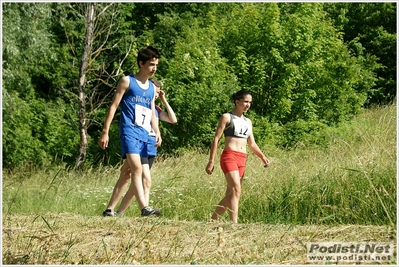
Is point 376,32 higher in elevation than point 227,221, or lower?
higher

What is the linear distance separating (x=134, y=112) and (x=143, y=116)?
115 mm

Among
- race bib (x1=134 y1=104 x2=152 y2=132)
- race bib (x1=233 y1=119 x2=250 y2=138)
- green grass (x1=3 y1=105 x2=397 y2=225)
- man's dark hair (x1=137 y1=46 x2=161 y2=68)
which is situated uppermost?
man's dark hair (x1=137 y1=46 x2=161 y2=68)

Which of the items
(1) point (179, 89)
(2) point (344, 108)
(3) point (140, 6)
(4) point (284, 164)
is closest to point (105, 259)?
(4) point (284, 164)

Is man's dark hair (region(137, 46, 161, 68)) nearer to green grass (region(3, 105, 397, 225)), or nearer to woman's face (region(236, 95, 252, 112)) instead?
woman's face (region(236, 95, 252, 112))

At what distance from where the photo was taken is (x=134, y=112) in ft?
24.7

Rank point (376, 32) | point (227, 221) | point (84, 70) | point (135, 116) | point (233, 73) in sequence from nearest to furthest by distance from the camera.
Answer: point (227, 221) < point (135, 116) < point (84, 70) < point (233, 73) < point (376, 32)

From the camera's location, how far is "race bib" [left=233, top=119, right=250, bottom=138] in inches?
307

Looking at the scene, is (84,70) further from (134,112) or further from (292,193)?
(134,112)

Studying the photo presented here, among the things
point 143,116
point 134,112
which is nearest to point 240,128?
point 143,116

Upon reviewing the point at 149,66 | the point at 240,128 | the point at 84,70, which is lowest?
the point at 84,70

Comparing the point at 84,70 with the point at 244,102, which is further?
the point at 84,70

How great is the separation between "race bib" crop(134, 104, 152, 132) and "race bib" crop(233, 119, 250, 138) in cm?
94

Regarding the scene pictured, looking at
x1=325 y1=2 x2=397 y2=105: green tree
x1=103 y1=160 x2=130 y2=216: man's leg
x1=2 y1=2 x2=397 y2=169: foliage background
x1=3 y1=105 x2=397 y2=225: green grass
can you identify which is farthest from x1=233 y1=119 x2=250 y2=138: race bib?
x1=325 y1=2 x2=397 y2=105: green tree

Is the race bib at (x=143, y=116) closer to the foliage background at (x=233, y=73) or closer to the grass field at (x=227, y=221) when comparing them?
the grass field at (x=227, y=221)
